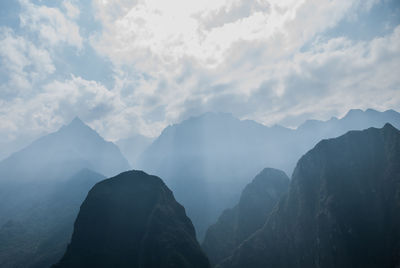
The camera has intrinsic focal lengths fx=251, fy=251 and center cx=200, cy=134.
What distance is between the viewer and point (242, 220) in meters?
173

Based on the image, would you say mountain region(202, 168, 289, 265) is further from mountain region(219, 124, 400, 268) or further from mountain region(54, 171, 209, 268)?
mountain region(54, 171, 209, 268)

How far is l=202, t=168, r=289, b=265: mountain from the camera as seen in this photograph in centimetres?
16200

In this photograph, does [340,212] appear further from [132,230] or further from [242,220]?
[132,230]

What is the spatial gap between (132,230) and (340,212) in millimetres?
85794

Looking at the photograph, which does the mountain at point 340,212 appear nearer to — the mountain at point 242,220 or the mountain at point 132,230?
the mountain at point 242,220

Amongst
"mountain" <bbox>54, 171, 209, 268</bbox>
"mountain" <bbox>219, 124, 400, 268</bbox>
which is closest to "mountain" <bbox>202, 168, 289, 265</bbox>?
"mountain" <bbox>219, 124, 400, 268</bbox>

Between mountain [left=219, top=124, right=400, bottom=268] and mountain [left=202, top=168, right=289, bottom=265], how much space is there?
26601 millimetres

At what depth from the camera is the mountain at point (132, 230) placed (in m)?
82.7

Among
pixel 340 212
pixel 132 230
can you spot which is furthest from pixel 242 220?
pixel 132 230

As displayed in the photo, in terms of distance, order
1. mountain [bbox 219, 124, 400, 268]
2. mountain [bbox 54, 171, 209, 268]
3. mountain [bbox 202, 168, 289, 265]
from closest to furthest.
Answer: mountain [bbox 54, 171, 209, 268] → mountain [bbox 219, 124, 400, 268] → mountain [bbox 202, 168, 289, 265]

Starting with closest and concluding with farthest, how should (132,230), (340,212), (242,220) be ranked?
(132,230) < (340,212) < (242,220)

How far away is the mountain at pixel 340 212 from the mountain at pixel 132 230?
5180 cm

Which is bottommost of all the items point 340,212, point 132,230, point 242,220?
point 340,212

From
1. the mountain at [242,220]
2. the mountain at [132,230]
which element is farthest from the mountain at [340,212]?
the mountain at [132,230]
